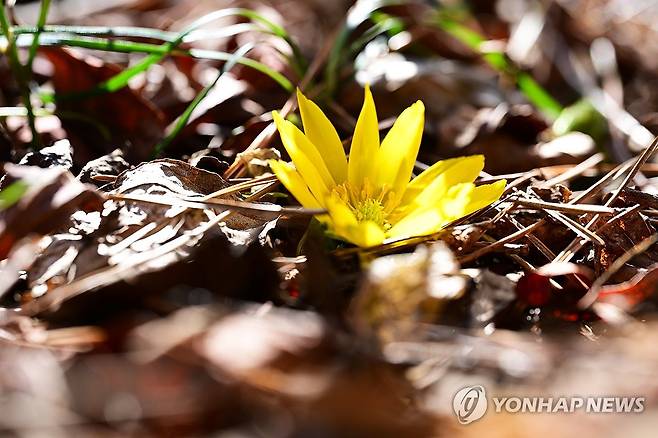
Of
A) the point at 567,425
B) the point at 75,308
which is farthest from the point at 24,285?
the point at 567,425

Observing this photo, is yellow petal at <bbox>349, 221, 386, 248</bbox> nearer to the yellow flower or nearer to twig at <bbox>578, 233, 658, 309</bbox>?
the yellow flower

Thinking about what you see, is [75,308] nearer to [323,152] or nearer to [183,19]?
[323,152]

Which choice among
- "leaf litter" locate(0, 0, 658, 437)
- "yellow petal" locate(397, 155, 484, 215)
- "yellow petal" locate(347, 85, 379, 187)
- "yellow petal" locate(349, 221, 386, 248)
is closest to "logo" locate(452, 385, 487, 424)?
"leaf litter" locate(0, 0, 658, 437)

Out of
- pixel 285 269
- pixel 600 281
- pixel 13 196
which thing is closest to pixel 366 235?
pixel 285 269

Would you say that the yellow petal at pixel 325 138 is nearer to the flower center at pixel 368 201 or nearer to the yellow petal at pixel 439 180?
the flower center at pixel 368 201

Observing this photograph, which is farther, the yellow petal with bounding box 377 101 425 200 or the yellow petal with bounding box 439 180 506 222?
the yellow petal with bounding box 377 101 425 200

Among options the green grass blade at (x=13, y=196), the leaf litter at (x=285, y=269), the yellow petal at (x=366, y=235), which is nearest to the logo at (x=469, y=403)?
the leaf litter at (x=285, y=269)

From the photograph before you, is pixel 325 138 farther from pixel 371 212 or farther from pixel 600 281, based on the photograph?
pixel 600 281
